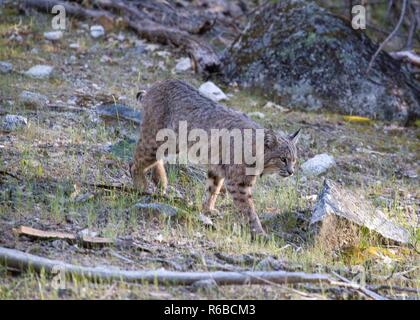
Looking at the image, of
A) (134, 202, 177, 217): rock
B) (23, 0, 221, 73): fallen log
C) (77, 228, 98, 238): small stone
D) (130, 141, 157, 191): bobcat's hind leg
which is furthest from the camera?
(23, 0, 221, 73): fallen log

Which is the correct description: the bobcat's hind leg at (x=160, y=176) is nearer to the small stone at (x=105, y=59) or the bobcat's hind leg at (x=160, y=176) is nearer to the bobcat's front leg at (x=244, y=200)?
the bobcat's front leg at (x=244, y=200)

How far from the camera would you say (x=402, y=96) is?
11000mm

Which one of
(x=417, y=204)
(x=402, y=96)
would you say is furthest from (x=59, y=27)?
(x=417, y=204)

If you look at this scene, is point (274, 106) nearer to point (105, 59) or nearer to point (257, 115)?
point (257, 115)

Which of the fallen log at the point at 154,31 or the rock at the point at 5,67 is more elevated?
the fallen log at the point at 154,31

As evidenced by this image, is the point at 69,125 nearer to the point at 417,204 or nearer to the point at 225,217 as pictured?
the point at 225,217

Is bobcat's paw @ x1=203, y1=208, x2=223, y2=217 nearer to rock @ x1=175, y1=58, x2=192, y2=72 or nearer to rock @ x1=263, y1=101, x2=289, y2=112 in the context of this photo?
rock @ x1=263, y1=101, x2=289, y2=112

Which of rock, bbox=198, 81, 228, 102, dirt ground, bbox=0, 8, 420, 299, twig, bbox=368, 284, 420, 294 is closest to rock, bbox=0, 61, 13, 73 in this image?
dirt ground, bbox=0, 8, 420, 299

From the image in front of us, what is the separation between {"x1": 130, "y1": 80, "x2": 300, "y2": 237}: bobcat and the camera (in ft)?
22.7

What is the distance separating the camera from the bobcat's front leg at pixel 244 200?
22.3 ft

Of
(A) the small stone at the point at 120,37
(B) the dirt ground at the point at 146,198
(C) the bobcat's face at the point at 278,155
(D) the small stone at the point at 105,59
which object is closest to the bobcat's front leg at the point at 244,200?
(B) the dirt ground at the point at 146,198

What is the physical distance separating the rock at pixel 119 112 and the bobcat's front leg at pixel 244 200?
255 cm

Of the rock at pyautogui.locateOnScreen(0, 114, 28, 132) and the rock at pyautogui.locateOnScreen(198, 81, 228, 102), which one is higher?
the rock at pyautogui.locateOnScreen(198, 81, 228, 102)

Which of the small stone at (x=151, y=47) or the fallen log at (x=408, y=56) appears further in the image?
Result: the small stone at (x=151, y=47)
